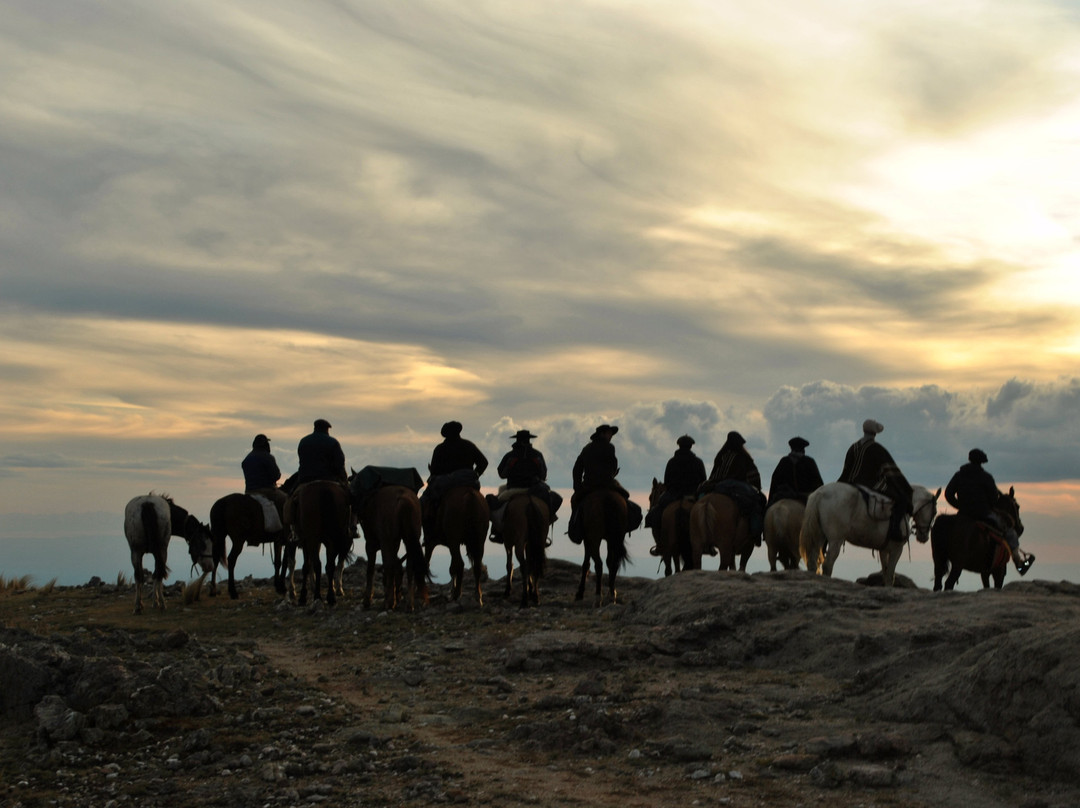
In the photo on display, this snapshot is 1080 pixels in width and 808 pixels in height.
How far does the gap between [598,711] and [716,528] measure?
859cm

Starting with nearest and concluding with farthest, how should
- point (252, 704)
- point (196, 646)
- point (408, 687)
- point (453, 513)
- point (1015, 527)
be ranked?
point (252, 704) → point (408, 687) → point (196, 646) → point (453, 513) → point (1015, 527)

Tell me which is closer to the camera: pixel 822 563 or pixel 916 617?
pixel 916 617

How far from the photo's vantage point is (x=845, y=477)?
57.4 ft

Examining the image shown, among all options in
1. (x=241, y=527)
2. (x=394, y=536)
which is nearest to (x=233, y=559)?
(x=241, y=527)

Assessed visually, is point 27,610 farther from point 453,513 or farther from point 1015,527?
point 1015,527

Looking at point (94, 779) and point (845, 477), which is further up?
point (845, 477)

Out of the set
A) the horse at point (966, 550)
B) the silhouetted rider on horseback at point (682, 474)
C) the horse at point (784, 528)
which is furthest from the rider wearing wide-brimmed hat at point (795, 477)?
the horse at point (966, 550)

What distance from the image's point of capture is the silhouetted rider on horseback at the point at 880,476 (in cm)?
1728

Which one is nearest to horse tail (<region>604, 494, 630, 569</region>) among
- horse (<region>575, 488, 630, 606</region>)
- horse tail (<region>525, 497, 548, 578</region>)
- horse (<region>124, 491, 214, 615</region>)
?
horse (<region>575, 488, 630, 606</region>)

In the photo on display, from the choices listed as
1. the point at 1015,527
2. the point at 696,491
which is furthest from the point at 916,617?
the point at 1015,527

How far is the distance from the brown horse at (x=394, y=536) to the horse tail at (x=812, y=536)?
5917 mm

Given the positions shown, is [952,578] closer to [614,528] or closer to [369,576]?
[614,528]

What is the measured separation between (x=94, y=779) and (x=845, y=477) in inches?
499

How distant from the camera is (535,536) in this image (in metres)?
16.0
